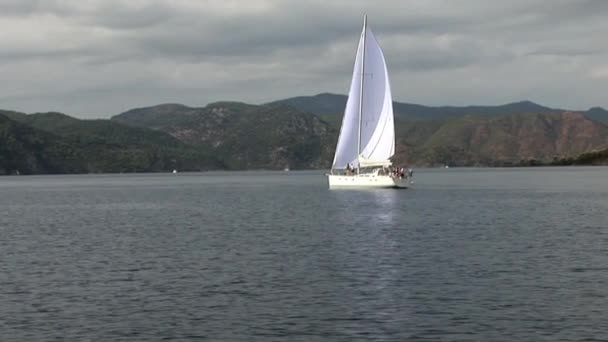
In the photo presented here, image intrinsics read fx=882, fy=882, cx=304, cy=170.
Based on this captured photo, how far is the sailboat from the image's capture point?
115625mm

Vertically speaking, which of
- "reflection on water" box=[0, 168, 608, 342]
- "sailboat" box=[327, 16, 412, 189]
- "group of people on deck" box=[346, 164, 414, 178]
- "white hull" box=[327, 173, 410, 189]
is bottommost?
"reflection on water" box=[0, 168, 608, 342]

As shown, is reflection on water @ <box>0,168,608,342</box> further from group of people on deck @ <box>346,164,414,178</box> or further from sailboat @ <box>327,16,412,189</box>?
group of people on deck @ <box>346,164,414,178</box>

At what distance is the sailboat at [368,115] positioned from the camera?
11562 centimetres

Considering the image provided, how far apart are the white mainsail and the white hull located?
277cm

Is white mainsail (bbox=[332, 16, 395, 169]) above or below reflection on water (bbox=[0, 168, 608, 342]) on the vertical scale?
above

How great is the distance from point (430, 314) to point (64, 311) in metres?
Answer: 13.2

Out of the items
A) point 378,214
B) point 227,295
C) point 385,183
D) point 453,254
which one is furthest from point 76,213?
point 227,295

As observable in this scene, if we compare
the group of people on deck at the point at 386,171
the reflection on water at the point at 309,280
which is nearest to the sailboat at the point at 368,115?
→ the group of people on deck at the point at 386,171

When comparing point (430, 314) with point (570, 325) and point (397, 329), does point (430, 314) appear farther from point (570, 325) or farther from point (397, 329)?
point (570, 325)

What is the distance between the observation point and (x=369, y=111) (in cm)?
11675

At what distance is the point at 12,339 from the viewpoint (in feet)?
90.1

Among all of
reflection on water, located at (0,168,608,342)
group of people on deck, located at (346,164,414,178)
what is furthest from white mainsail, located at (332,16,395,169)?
reflection on water, located at (0,168,608,342)

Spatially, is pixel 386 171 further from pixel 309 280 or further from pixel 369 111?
pixel 309 280

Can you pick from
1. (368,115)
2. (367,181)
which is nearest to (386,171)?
(367,181)
